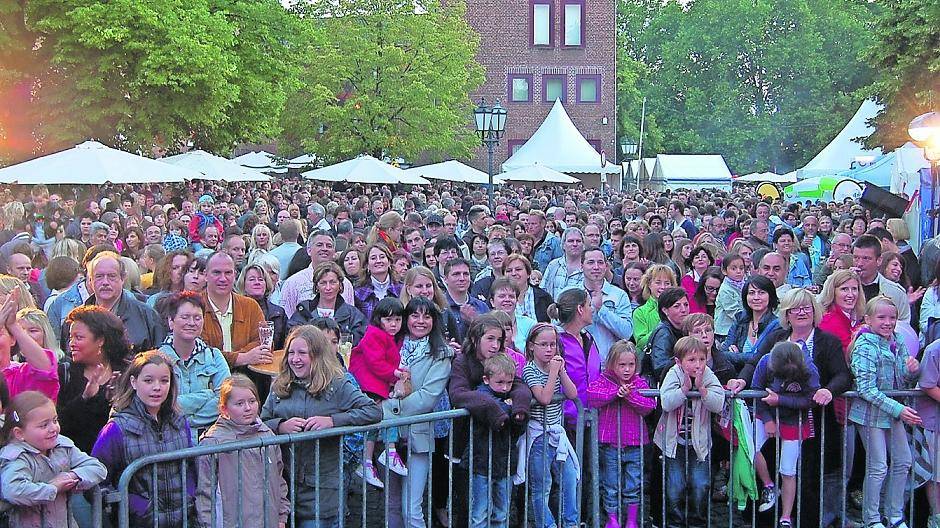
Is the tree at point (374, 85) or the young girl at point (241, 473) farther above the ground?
the tree at point (374, 85)

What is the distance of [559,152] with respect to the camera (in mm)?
45625

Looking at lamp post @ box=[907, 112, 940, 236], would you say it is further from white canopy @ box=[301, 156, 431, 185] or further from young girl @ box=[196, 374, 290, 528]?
white canopy @ box=[301, 156, 431, 185]

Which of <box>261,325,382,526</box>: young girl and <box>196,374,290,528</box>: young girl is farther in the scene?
<box>261,325,382,526</box>: young girl

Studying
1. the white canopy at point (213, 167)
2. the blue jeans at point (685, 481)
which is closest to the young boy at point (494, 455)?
the blue jeans at point (685, 481)

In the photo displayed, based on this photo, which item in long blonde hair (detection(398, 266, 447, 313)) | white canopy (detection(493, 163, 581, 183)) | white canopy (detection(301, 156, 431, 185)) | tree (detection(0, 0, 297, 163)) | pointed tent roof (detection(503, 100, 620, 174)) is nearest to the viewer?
long blonde hair (detection(398, 266, 447, 313))

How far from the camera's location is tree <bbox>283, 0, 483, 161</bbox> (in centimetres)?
3806

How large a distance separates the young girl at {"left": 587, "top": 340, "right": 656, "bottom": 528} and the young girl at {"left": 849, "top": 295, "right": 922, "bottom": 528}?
1.37 meters

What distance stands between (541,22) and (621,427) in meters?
52.7

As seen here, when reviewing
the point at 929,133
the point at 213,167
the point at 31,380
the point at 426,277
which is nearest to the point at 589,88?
the point at 213,167

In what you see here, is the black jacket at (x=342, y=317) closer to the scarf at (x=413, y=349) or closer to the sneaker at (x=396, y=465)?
the scarf at (x=413, y=349)

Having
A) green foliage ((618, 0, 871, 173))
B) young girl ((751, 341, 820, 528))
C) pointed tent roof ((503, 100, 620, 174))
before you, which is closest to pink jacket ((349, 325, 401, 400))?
young girl ((751, 341, 820, 528))

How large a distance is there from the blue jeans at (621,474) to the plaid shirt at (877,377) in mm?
1453

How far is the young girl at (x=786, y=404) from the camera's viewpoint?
22.7 feet

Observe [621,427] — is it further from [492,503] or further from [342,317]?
[342,317]
